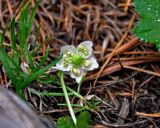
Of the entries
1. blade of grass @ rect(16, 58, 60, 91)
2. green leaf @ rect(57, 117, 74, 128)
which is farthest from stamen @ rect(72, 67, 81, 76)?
green leaf @ rect(57, 117, 74, 128)

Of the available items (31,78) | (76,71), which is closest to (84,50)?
(76,71)

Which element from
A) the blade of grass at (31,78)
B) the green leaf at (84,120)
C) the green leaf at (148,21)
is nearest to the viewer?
the green leaf at (84,120)

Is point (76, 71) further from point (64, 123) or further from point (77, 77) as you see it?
point (64, 123)

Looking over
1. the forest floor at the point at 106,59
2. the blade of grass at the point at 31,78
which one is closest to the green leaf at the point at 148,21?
the forest floor at the point at 106,59

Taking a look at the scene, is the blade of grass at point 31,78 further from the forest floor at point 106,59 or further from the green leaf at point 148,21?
the green leaf at point 148,21

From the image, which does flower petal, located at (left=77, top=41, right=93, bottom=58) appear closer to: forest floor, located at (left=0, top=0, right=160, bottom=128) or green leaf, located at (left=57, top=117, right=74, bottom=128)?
forest floor, located at (left=0, top=0, right=160, bottom=128)

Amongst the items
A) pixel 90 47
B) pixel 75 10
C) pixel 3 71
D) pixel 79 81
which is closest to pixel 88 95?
pixel 79 81

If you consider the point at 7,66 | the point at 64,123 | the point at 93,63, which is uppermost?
the point at 7,66
